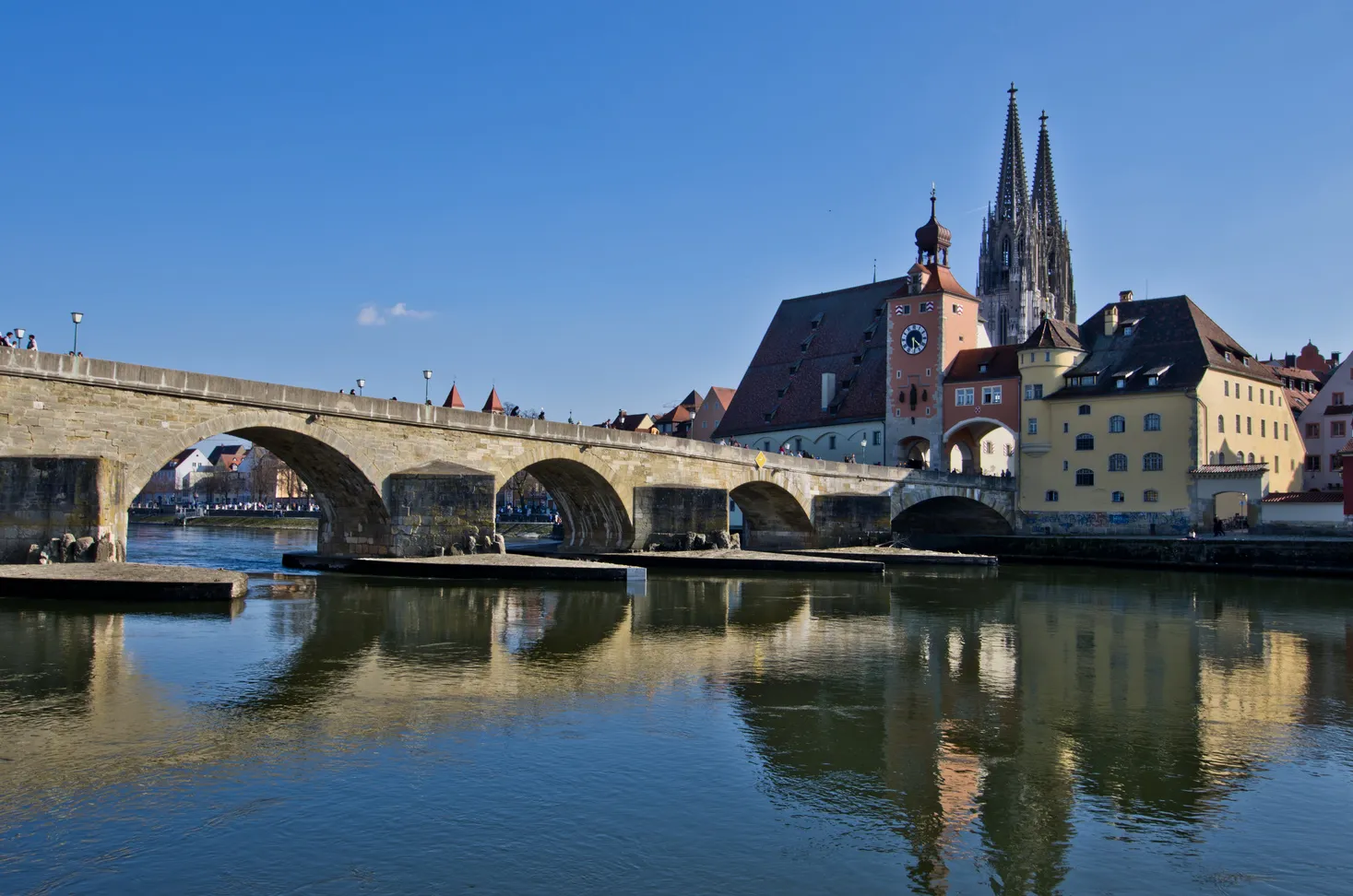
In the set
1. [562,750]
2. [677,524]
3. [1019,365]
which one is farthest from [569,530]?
[562,750]

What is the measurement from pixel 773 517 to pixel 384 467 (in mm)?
23783

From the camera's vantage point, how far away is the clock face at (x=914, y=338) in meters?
65.2

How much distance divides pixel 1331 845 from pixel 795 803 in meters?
4.13

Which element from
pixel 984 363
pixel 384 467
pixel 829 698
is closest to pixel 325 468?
pixel 384 467

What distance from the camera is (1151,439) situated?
55344mm

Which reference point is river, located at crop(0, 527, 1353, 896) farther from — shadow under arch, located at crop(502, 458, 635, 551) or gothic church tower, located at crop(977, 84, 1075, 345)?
gothic church tower, located at crop(977, 84, 1075, 345)

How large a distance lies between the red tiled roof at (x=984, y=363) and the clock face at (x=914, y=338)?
2.04 meters

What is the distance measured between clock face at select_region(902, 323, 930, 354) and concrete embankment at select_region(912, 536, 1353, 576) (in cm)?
1321

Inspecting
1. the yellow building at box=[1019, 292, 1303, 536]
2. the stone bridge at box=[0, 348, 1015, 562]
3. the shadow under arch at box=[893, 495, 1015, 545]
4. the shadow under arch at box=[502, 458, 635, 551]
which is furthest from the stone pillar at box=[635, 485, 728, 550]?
the yellow building at box=[1019, 292, 1303, 536]

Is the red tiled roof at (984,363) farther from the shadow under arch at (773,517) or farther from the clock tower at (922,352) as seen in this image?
the shadow under arch at (773,517)

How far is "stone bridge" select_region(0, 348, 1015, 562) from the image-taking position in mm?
23469

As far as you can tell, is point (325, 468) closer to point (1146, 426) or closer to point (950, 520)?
point (1146, 426)

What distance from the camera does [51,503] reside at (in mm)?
22781

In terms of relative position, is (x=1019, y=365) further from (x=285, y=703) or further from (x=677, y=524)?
(x=285, y=703)
